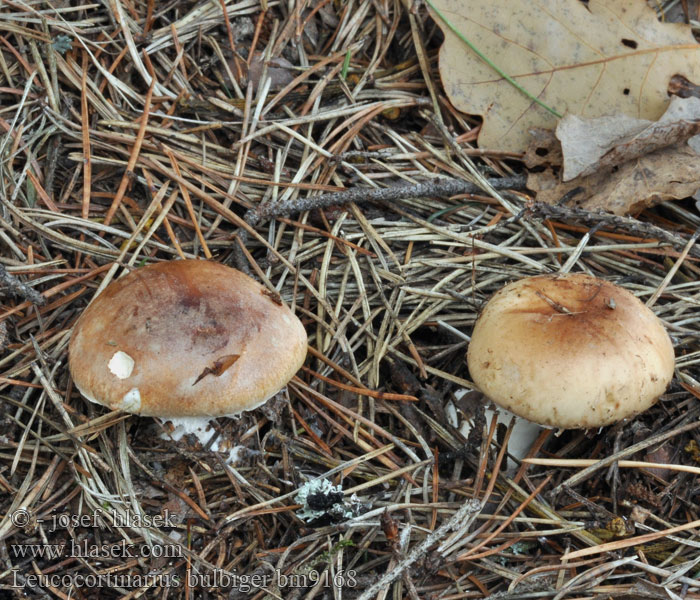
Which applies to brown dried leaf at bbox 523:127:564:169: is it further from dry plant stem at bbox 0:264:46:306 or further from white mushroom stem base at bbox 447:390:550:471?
dry plant stem at bbox 0:264:46:306

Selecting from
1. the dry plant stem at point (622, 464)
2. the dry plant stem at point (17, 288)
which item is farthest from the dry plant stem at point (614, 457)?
the dry plant stem at point (17, 288)

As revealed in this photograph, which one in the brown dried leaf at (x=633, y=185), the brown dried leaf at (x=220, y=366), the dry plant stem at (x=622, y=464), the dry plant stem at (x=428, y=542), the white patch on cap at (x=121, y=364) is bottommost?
the dry plant stem at (x=428, y=542)

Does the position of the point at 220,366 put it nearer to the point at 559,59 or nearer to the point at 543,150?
the point at 543,150

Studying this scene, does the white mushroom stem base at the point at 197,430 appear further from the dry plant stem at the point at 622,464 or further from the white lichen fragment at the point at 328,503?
the dry plant stem at the point at 622,464

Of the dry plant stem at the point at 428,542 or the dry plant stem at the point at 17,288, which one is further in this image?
the dry plant stem at the point at 17,288

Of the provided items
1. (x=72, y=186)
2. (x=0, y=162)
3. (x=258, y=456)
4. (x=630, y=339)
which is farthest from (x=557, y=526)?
(x=0, y=162)

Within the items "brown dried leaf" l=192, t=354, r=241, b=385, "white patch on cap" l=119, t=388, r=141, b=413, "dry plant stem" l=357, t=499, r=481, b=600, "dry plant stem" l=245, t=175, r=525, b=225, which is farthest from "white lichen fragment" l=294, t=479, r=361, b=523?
"dry plant stem" l=245, t=175, r=525, b=225

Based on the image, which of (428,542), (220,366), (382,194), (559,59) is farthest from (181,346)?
(559,59)
